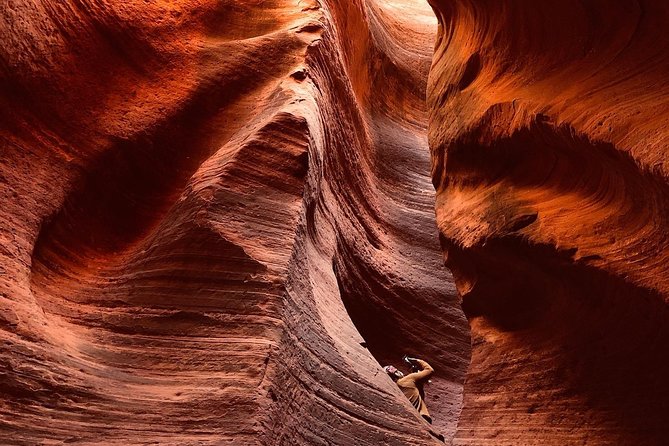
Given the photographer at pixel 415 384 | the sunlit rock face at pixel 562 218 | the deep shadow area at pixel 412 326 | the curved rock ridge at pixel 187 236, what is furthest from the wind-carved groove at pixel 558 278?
Result: the curved rock ridge at pixel 187 236

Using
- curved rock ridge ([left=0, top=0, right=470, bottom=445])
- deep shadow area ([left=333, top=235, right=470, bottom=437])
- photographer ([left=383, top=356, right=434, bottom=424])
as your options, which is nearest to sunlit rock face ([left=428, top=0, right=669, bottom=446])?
photographer ([left=383, top=356, right=434, bottom=424])

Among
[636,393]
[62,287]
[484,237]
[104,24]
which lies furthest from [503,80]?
[62,287]

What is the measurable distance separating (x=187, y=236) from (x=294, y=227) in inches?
36.2

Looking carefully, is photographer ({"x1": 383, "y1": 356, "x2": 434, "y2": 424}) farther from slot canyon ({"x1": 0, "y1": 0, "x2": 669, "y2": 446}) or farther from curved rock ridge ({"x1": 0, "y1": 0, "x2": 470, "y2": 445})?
curved rock ridge ({"x1": 0, "y1": 0, "x2": 470, "y2": 445})

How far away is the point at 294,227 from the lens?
19.1 ft

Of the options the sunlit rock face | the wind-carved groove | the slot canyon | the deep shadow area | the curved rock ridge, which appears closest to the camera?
the curved rock ridge

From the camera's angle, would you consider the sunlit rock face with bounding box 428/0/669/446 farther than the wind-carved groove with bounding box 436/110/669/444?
No

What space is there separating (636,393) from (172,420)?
13.9ft

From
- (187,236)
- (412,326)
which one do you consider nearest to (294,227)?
(187,236)

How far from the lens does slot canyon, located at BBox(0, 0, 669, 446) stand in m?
4.63

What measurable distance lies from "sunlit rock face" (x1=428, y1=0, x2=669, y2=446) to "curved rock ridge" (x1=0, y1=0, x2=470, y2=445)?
1.73 metres

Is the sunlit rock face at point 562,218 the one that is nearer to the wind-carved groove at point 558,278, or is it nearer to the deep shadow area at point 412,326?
the wind-carved groove at point 558,278

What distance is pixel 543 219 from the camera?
6.64 metres

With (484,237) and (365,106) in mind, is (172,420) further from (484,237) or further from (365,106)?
(365,106)
